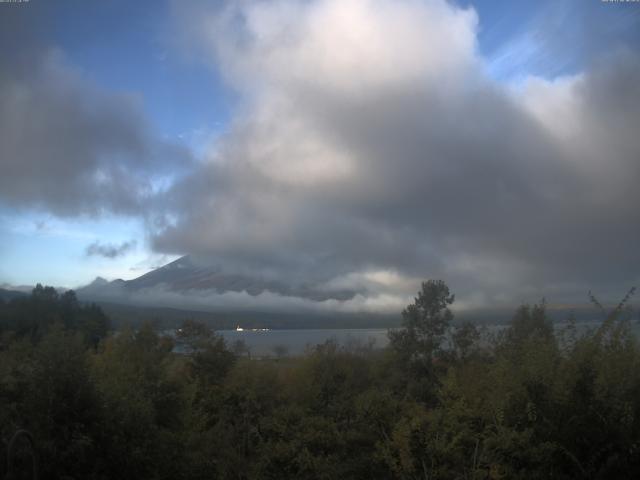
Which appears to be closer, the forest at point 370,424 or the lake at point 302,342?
the forest at point 370,424

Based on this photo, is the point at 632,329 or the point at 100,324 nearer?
the point at 632,329

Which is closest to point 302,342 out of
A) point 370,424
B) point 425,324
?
point 425,324

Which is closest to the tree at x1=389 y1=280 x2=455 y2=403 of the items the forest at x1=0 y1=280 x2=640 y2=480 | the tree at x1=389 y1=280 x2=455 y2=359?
the tree at x1=389 y1=280 x2=455 y2=359

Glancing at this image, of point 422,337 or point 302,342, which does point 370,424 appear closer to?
point 422,337

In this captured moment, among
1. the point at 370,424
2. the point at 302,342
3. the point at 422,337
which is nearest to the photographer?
the point at 370,424

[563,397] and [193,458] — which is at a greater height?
[563,397]

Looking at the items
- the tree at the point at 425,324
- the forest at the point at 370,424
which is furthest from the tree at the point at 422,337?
the forest at the point at 370,424

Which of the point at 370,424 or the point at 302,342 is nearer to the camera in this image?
the point at 370,424

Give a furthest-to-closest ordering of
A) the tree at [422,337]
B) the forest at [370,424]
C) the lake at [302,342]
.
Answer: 1. the lake at [302,342]
2. the tree at [422,337]
3. the forest at [370,424]

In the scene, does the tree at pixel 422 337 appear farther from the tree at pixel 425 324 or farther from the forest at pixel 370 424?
the forest at pixel 370 424

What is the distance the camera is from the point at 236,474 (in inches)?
605

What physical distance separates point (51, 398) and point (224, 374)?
27039mm

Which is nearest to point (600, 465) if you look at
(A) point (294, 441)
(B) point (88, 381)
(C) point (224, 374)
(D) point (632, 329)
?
(D) point (632, 329)

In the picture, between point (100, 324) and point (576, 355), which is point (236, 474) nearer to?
point (576, 355)
